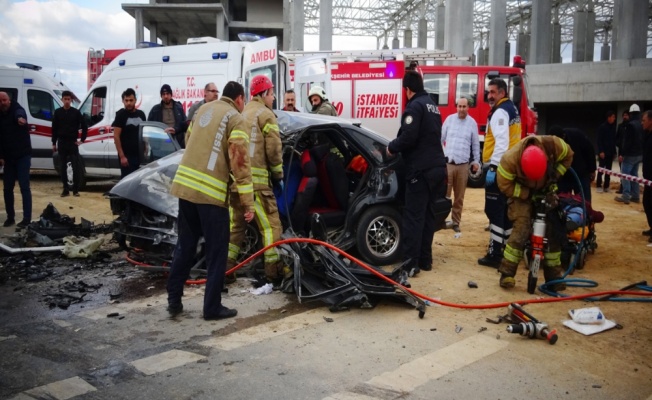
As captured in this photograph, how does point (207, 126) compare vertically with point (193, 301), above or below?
above

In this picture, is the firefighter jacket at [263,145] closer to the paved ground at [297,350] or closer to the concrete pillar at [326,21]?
the paved ground at [297,350]

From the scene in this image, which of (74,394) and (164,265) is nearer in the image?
(74,394)

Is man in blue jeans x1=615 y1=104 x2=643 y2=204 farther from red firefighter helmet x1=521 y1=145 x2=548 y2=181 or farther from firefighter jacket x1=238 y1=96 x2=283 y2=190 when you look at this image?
firefighter jacket x1=238 y1=96 x2=283 y2=190

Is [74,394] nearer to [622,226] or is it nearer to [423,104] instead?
[423,104]

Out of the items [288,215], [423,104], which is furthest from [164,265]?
[423,104]

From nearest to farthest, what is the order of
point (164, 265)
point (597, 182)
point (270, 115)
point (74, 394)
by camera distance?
point (74, 394), point (270, 115), point (164, 265), point (597, 182)

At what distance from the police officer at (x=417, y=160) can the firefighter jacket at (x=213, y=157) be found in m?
2.03

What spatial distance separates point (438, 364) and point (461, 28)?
2084 cm

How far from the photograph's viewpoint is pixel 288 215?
19.1 ft

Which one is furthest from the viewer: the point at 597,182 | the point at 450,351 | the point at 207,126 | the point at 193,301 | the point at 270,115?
the point at 597,182

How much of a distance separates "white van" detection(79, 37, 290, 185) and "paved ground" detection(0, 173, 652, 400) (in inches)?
213

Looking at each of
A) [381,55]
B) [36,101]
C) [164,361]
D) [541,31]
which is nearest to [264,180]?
[164,361]

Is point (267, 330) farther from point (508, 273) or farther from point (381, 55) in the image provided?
point (381, 55)

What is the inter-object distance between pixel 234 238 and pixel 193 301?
2.34ft
